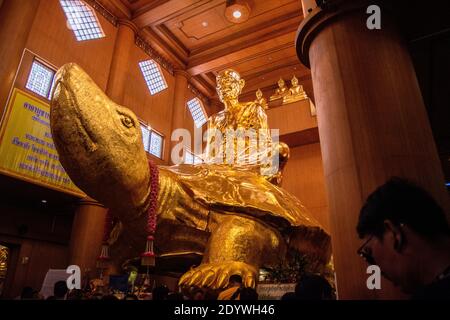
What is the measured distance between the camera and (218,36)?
1005 centimetres

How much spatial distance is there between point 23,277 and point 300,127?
6775mm

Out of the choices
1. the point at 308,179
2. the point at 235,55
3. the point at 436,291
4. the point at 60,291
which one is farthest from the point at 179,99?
the point at 436,291

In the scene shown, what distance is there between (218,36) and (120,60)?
3.36 meters

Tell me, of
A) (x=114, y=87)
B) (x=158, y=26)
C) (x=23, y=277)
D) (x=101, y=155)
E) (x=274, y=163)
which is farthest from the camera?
(x=158, y=26)

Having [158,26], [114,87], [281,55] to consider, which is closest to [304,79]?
[281,55]

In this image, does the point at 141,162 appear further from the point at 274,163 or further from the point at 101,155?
the point at 274,163

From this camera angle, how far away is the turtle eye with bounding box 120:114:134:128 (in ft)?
5.14

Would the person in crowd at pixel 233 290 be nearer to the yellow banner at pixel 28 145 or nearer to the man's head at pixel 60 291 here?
the man's head at pixel 60 291

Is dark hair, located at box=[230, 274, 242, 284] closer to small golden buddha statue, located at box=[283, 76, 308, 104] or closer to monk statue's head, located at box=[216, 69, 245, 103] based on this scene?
monk statue's head, located at box=[216, 69, 245, 103]

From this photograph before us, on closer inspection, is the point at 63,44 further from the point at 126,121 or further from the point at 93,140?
the point at 93,140

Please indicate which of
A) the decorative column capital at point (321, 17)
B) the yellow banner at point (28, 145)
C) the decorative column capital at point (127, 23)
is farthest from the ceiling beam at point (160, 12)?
the decorative column capital at point (321, 17)
